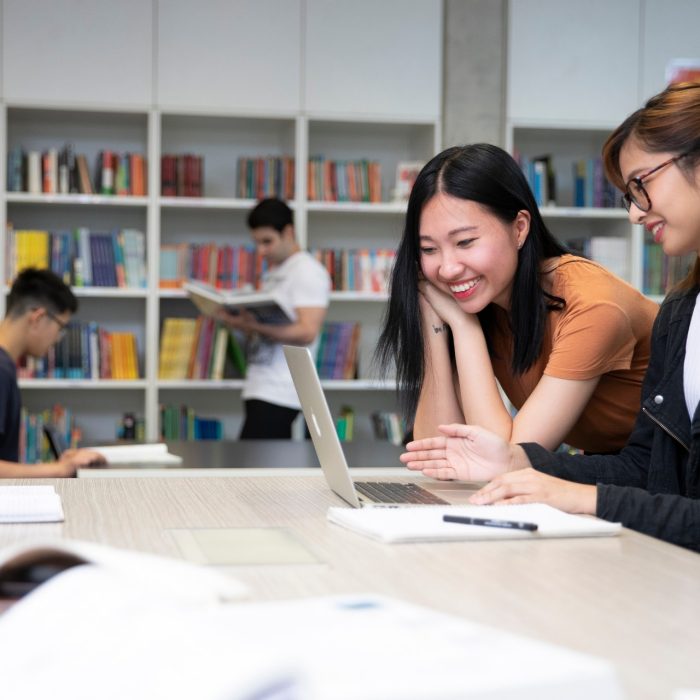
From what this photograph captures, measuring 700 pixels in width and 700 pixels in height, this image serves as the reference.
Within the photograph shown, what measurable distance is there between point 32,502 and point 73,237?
351 cm

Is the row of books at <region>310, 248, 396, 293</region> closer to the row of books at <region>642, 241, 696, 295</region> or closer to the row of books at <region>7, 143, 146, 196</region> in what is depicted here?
the row of books at <region>7, 143, 146, 196</region>

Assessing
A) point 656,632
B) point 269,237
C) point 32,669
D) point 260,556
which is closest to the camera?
point 32,669

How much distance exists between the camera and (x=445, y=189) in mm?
2049

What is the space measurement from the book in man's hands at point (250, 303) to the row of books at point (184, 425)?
2.34ft

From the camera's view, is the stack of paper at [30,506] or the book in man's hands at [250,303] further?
the book in man's hands at [250,303]

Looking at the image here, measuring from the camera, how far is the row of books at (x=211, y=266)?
4.77m

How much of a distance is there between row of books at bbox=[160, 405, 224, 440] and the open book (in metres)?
3.51

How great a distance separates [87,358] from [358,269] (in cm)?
132

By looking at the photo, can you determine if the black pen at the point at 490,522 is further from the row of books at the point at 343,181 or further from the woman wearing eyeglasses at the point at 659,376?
the row of books at the point at 343,181

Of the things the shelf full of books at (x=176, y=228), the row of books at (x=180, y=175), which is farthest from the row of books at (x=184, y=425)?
the row of books at (x=180, y=175)

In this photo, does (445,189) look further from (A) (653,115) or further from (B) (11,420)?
(B) (11,420)

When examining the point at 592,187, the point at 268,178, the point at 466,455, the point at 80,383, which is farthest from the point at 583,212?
the point at 466,455

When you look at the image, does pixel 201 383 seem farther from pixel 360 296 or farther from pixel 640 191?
pixel 640 191

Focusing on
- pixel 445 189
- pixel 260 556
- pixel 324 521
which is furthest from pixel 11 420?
pixel 260 556
